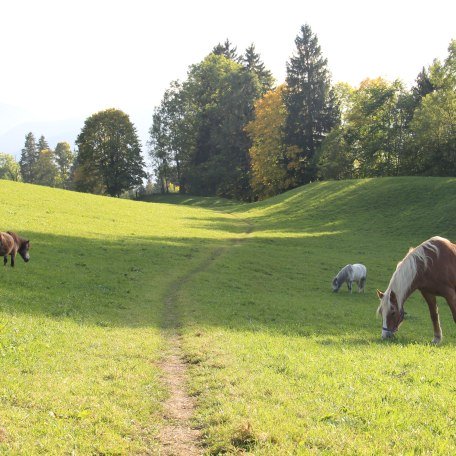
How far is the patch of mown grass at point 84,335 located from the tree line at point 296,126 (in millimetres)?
51881

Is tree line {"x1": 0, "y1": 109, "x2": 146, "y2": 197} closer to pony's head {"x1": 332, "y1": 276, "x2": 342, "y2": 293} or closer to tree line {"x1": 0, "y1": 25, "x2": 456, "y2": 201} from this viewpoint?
tree line {"x1": 0, "y1": 25, "x2": 456, "y2": 201}

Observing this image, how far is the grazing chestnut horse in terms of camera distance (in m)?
15.4

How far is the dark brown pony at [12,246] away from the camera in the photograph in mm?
24156

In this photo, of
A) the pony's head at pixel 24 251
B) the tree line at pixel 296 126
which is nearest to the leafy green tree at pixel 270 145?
the tree line at pixel 296 126

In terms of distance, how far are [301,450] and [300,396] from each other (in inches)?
100

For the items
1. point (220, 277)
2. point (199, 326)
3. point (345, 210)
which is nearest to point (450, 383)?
point (199, 326)

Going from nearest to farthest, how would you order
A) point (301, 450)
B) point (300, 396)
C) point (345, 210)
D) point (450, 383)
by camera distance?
point (301, 450)
point (300, 396)
point (450, 383)
point (345, 210)

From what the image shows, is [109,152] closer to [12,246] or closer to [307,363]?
[12,246]

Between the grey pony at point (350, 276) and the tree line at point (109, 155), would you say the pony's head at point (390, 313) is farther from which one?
the tree line at point (109, 155)

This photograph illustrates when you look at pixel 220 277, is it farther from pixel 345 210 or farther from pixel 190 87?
pixel 190 87

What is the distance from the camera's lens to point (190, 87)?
382 feet

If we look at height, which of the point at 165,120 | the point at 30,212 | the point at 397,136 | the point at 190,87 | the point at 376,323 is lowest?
the point at 376,323

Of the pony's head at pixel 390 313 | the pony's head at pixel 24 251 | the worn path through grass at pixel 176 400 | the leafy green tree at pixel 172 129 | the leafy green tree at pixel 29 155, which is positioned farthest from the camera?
the leafy green tree at pixel 29 155

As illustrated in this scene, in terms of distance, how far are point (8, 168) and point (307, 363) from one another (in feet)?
596
